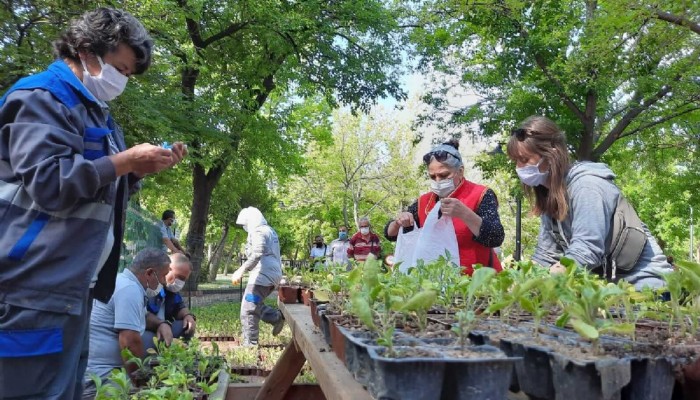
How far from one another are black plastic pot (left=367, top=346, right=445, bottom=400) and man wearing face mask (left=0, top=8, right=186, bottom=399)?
1309mm

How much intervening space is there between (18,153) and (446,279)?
1633 mm

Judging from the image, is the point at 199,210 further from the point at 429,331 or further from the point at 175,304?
the point at 429,331

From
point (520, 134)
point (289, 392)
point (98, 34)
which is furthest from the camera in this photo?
point (289, 392)

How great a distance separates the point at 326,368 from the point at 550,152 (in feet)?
5.52

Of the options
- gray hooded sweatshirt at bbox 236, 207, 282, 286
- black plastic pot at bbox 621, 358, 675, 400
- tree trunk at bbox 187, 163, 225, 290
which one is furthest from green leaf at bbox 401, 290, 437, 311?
tree trunk at bbox 187, 163, 225, 290

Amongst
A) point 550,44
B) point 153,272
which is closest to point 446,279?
point 153,272

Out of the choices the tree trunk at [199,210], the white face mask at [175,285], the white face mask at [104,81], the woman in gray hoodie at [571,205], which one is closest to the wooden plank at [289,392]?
the white face mask at [175,285]

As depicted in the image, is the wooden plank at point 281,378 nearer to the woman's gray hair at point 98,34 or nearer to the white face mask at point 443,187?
the white face mask at point 443,187

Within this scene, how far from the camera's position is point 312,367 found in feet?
7.07

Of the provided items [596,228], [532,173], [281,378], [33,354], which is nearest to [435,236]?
[532,173]

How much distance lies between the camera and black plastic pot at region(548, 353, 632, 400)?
1.23m

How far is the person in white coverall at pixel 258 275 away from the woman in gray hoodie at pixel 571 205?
16.0 feet

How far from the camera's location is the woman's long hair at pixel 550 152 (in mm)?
2898

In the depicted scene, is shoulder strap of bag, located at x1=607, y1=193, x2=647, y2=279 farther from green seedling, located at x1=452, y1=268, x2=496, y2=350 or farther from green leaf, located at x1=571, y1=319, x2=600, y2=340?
green leaf, located at x1=571, y1=319, x2=600, y2=340
